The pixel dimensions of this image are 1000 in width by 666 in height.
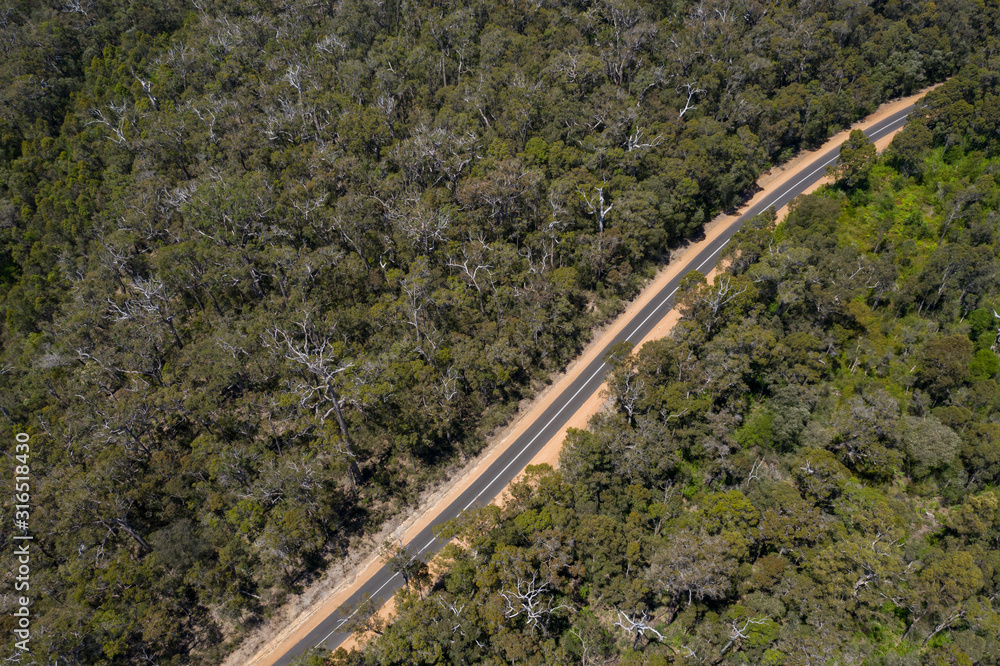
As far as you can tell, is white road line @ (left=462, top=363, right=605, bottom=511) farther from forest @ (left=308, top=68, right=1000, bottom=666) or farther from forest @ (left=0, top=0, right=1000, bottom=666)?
forest @ (left=308, top=68, right=1000, bottom=666)

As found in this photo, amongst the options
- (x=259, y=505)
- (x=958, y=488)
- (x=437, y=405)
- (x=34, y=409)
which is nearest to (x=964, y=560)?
(x=958, y=488)

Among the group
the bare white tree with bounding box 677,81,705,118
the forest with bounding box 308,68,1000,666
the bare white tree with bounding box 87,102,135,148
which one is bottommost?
the forest with bounding box 308,68,1000,666

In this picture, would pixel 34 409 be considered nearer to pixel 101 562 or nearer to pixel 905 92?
pixel 101 562

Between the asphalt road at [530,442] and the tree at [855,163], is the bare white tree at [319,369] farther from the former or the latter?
the tree at [855,163]

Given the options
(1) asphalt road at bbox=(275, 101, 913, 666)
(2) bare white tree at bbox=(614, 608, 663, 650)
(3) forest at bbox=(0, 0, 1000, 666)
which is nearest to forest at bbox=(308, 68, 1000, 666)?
(2) bare white tree at bbox=(614, 608, 663, 650)

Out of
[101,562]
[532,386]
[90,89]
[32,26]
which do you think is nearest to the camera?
[101,562]

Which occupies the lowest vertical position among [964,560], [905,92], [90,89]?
[964,560]
